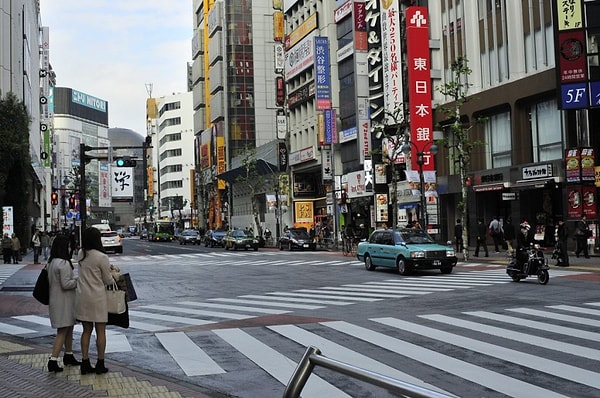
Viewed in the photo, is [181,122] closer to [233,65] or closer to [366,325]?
[233,65]

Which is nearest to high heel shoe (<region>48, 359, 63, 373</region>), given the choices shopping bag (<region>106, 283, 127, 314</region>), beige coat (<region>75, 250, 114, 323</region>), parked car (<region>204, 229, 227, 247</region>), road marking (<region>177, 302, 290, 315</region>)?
beige coat (<region>75, 250, 114, 323</region>)

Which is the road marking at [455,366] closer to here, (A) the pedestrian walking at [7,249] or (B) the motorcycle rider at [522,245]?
(B) the motorcycle rider at [522,245]

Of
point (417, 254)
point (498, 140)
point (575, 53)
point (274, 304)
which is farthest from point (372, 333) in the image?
point (498, 140)

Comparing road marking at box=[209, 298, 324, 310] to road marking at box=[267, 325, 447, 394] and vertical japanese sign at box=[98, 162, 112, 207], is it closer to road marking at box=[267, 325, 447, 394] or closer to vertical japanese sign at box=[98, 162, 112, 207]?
road marking at box=[267, 325, 447, 394]

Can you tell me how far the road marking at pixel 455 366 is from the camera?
7223 millimetres

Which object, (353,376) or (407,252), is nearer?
(353,376)

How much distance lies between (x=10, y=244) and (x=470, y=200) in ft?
85.9

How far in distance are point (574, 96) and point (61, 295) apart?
1054 inches

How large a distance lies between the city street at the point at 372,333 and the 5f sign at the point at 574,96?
36.8 feet

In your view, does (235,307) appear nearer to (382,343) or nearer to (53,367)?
(382,343)

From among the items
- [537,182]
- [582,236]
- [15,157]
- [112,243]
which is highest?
[15,157]

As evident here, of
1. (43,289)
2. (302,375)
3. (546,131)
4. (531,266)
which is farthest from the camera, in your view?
(546,131)

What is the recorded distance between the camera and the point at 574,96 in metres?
30.1

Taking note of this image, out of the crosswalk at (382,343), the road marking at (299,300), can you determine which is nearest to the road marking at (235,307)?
the crosswalk at (382,343)
